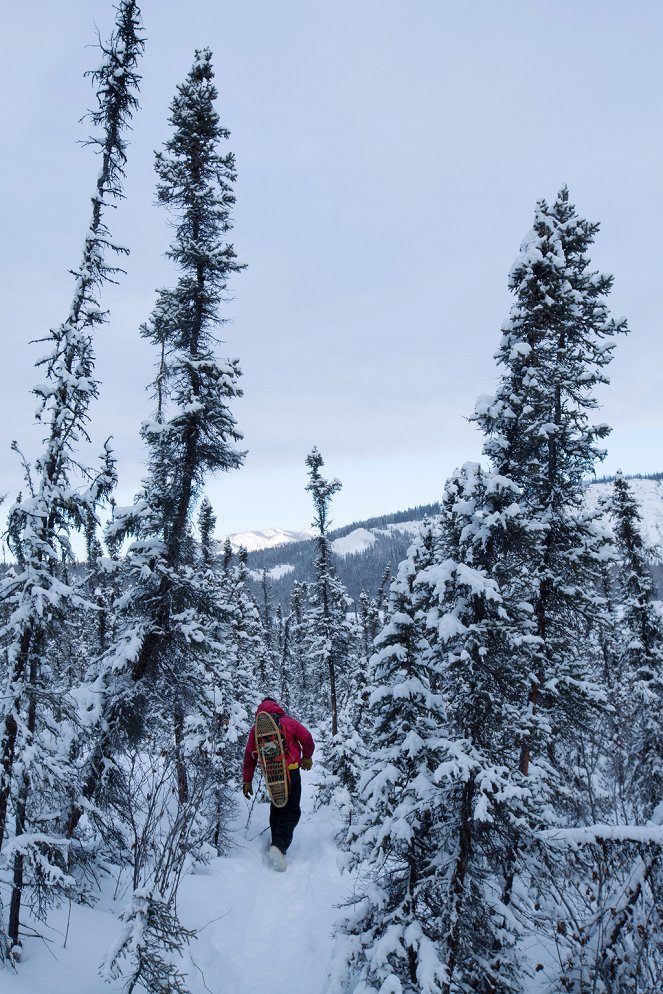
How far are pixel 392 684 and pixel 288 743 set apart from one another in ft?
14.6

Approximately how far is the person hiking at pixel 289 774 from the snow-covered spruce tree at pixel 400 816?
3407mm

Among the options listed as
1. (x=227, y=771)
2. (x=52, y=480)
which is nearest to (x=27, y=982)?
(x=52, y=480)

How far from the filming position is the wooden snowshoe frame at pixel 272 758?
908cm

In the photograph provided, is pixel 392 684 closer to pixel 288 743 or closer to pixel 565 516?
pixel 288 743

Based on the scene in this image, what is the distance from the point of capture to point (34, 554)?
5.87 meters

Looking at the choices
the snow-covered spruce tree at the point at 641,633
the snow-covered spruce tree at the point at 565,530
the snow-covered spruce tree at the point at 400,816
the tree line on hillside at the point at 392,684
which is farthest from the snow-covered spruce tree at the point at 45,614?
the snow-covered spruce tree at the point at 641,633

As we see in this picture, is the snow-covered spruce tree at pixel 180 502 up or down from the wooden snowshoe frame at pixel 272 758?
up

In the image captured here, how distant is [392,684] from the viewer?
6.01 m

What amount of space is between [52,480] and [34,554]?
974 millimetres

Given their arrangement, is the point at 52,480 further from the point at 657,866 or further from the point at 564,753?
the point at 564,753

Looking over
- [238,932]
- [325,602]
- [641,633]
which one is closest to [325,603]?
[325,602]

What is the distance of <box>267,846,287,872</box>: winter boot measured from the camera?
931 cm

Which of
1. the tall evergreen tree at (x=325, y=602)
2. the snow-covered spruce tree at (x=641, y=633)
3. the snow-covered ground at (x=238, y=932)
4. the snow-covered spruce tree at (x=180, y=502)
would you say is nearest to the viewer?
the snow-covered ground at (x=238, y=932)

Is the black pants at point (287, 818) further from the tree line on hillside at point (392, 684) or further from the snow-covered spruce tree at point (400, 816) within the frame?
the snow-covered spruce tree at point (400, 816)
